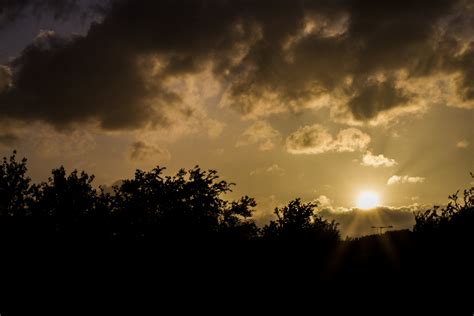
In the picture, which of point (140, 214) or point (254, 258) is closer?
point (254, 258)

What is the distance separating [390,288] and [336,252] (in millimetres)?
5615

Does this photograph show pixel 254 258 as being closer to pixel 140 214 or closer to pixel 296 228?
pixel 296 228

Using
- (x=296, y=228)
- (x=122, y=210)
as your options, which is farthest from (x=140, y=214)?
(x=296, y=228)

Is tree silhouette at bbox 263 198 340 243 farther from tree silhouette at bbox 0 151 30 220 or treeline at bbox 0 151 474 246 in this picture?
tree silhouette at bbox 0 151 30 220

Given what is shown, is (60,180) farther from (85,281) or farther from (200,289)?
(200,289)

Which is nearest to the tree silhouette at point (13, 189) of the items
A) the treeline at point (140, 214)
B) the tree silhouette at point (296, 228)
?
the treeline at point (140, 214)

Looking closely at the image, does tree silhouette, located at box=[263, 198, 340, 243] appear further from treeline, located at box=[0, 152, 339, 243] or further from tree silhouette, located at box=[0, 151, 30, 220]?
tree silhouette, located at box=[0, 151, 30, 220]

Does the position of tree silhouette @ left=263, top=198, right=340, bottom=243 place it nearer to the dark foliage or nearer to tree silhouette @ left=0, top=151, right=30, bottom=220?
the dark foliage

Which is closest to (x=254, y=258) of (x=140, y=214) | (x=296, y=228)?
(x=296, y=228)

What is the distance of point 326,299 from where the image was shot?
61.2ft

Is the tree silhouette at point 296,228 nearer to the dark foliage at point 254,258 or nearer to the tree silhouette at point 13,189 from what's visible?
the dark foliage at point 254,258

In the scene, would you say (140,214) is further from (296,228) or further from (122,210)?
(296,228)

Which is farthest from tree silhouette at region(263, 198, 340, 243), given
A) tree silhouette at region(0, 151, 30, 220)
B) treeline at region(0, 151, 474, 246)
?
tree silhouette at region(0, 151, 30, 220)

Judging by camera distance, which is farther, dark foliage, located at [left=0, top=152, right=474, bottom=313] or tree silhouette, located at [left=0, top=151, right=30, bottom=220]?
tree silhouette, located at [left=0, top=151, right=30, bottom=220]
